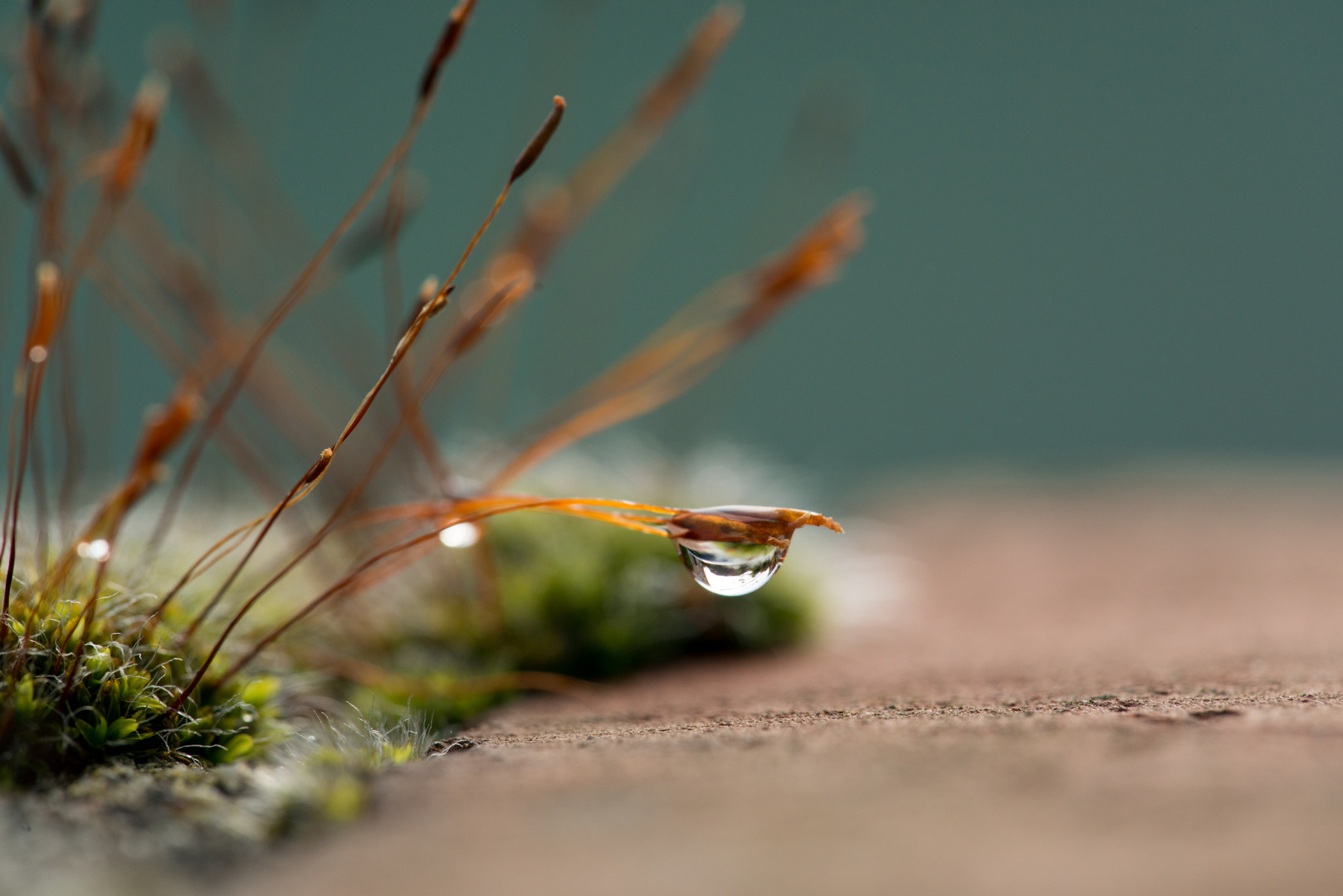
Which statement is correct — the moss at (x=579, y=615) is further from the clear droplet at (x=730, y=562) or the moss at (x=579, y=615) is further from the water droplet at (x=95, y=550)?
the clear droplet at (x=730, y=562)

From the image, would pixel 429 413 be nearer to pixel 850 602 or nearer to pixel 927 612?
pixel 850 602

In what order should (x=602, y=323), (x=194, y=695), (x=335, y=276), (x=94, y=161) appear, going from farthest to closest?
(x=602, y=323) → (x=335, y=276) → (x=94, y=161) → (x=194, y=695)

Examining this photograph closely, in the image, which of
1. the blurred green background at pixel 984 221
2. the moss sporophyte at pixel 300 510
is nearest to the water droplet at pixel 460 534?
the moss sporophyte at pixel 300 510

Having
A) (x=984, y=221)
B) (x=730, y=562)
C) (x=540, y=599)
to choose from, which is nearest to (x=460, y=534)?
(x=730, y=562)

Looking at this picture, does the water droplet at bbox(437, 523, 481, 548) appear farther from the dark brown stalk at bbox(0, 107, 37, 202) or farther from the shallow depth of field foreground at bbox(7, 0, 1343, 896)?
the dark brown stalk at bbox(0, 107, 37, 202)

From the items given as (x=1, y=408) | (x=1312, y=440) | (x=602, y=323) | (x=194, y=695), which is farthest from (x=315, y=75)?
(x=1312, y=440)

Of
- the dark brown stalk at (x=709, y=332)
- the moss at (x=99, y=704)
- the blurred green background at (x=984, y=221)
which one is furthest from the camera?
the blurred green background at (x=984, y=221)

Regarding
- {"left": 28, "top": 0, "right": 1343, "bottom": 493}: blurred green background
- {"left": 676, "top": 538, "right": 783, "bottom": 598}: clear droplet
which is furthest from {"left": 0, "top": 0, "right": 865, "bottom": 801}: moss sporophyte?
{"left": 28, "top": 0, "right": 1343, "bottom": 493}: blurred green background
